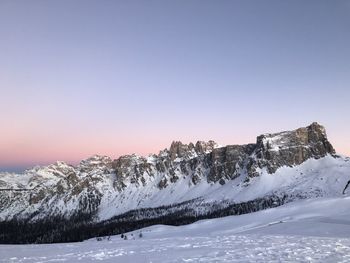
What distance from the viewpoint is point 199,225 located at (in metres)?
73.8

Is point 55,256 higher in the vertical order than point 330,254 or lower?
higher

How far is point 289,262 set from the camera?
2192 cm

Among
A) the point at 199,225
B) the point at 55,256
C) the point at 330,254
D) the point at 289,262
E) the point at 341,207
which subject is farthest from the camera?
the point at 199,225

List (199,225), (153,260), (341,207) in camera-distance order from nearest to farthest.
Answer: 1. (153,260)
2. (341,207)
3. (199,225)

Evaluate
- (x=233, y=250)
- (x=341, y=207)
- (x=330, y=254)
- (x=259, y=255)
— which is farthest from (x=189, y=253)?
(x=341, y=207)

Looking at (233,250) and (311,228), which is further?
(311,228)

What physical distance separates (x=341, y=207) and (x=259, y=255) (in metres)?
41.5

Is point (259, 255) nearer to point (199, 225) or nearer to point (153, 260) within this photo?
point (153, 260)

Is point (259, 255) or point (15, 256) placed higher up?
point (15, 256)

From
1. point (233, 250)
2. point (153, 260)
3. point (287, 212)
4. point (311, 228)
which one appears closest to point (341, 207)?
point (287, 212)

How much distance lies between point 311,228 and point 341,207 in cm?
2287

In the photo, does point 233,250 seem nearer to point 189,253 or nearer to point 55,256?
point 189,253

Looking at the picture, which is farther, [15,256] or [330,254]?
[15,256]

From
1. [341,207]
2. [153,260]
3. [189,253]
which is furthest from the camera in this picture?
[341,207]
